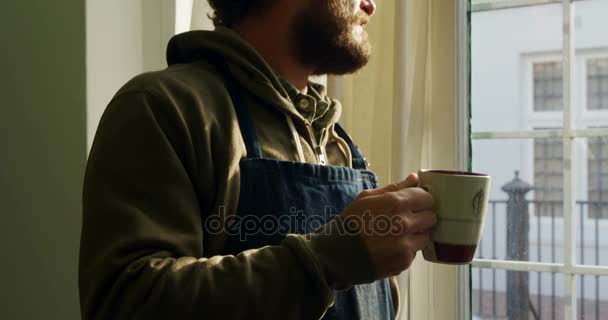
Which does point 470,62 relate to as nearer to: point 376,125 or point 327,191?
point 376,125

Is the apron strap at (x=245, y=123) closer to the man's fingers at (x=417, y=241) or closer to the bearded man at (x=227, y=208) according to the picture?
the bearded man at (x=227, y=208)

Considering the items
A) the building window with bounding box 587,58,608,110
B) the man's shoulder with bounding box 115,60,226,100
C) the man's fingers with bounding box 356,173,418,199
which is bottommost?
the man's fingers with bounding box 356,173,418,199

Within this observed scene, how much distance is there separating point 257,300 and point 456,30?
1063 millimetres

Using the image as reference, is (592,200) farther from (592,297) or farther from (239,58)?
(239,58)

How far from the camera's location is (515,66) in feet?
5.02

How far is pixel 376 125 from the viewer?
139 centimetres

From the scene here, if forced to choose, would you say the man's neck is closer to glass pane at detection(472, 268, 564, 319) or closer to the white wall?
the white wall

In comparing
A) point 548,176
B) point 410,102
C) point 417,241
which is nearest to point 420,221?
point 417,241

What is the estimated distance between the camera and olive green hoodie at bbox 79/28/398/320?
629mm

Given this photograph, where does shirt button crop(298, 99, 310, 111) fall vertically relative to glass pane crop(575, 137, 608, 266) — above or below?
above

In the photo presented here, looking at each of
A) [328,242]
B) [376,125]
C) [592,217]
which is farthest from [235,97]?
[592,217]

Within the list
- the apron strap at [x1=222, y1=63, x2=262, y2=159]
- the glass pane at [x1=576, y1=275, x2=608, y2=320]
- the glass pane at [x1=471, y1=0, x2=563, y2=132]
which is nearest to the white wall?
the apron strap at [x1=222, y1=63, x2=262, y2=159]

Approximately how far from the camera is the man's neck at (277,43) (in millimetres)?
1012

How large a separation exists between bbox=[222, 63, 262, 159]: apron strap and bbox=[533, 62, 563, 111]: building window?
3.14ft
